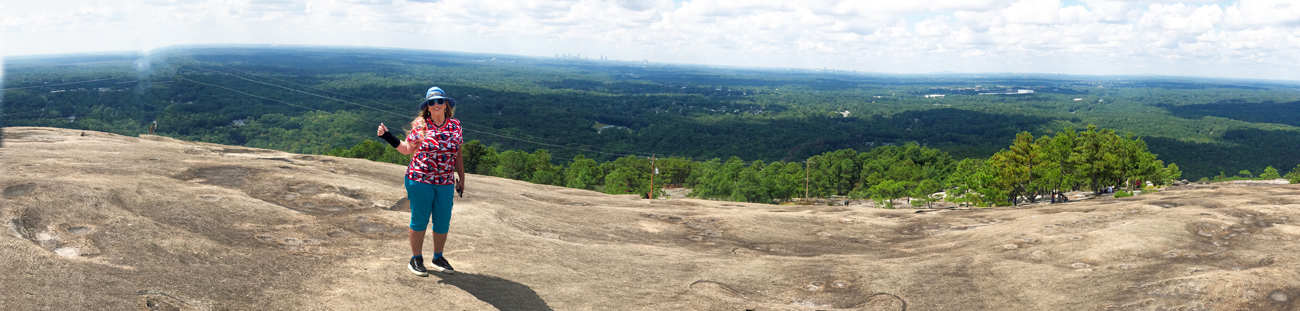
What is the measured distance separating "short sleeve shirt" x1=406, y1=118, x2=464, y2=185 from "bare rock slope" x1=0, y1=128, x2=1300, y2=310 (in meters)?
1.52

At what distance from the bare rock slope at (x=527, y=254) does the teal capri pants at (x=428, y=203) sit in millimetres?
813

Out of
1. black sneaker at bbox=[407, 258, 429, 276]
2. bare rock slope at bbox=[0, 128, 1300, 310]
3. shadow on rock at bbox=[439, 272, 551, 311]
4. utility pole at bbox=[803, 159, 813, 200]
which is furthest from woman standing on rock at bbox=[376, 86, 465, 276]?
utility pole at bbox=[803, 159, 813, 200]

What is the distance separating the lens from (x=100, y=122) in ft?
283

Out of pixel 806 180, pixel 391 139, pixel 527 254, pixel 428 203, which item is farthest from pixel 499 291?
pixel 806 180

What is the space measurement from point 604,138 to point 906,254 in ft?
604

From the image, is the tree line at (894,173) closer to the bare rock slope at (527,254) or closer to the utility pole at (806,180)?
the utility pole at (806,180)

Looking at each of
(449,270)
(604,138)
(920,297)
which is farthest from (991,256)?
(604,138)

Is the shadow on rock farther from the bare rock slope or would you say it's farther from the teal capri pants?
the teal capri pants

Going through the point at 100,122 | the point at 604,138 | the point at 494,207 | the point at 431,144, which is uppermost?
the point at 431,144

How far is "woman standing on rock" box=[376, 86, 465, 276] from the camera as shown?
26.4 ft

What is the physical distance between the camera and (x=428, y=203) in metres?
8.33

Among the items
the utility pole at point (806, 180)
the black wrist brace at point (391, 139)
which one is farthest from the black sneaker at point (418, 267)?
the utility pole at point (806, 180)

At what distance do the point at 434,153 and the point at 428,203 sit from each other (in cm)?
75

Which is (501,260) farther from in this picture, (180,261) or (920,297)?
(920,297)
